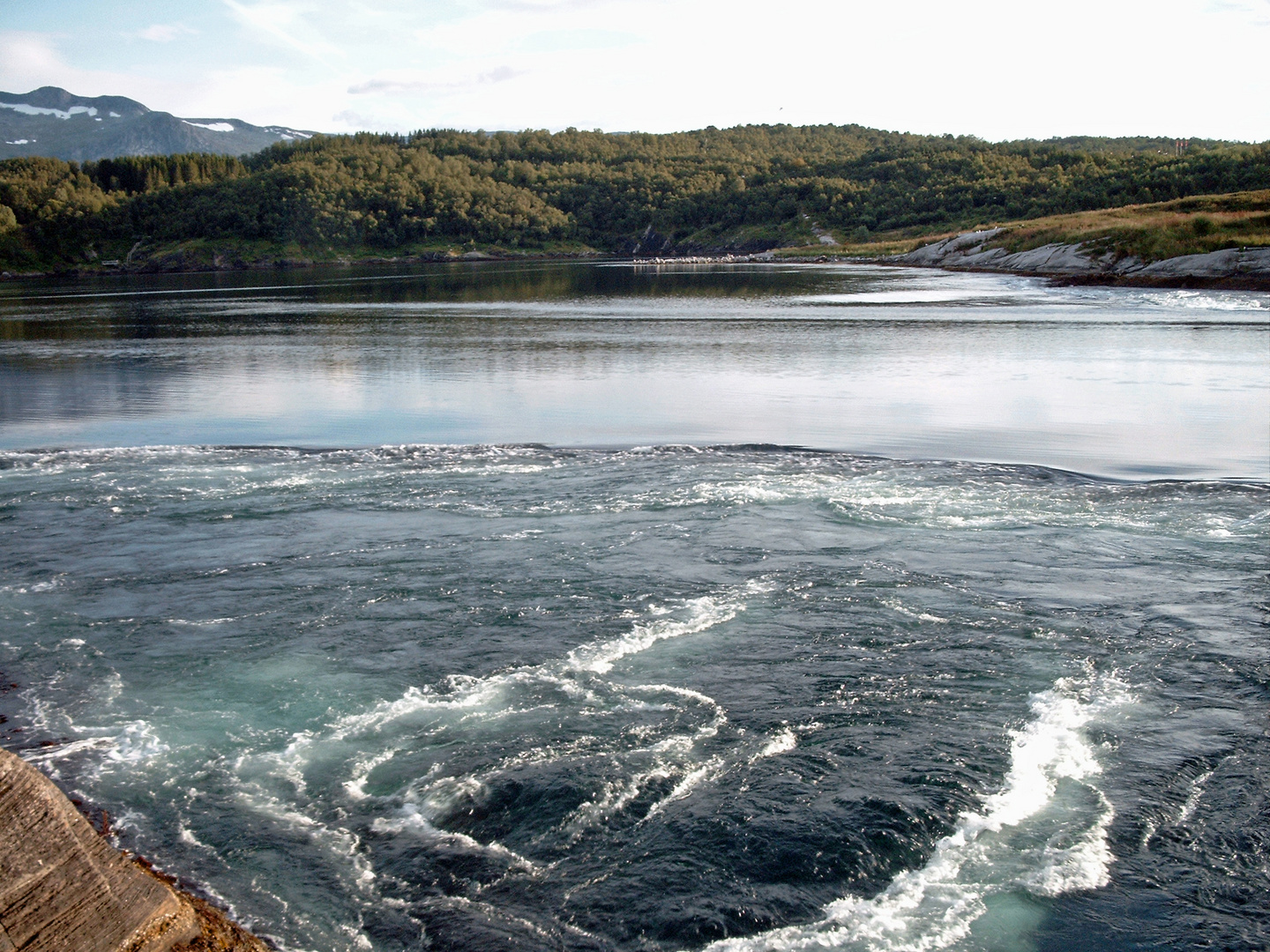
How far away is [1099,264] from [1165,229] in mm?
4875

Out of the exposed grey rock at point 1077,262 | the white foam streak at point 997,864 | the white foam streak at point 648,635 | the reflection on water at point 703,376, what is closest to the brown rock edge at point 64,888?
the white foam streak at point 997,864

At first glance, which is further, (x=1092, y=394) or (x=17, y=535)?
(x=1092, y=394)

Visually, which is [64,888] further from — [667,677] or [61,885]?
[667,677]

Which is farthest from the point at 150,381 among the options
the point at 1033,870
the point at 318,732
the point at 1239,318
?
the point at 1239,318

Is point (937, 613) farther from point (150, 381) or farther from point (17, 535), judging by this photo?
point (150, 381)

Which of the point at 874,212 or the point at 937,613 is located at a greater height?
the point at 874,212

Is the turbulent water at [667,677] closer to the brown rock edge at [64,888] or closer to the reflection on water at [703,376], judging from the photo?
the reflection on water at [703,376]

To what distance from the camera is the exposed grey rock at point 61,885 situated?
4.34 metres

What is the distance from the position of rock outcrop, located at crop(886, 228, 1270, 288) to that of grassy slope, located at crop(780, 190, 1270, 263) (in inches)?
30.0

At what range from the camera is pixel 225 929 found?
18.0ft

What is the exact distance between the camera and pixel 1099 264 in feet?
225

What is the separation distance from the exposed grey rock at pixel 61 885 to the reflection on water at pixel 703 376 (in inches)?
663

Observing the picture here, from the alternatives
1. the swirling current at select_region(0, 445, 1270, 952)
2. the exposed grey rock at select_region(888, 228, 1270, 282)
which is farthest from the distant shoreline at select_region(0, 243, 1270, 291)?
the swirling current at select_region(0, 445, 1270, 952)

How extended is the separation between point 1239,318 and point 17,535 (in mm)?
46781
